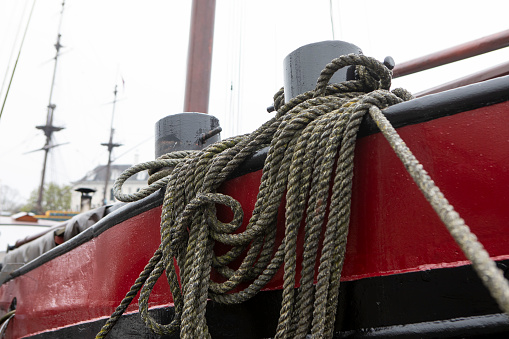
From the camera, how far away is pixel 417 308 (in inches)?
41.4

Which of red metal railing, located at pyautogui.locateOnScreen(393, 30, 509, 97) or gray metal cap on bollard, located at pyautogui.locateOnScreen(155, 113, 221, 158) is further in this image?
red metal railing, located at pyautogui.locateOnScreen(393, 30, 509, 97)

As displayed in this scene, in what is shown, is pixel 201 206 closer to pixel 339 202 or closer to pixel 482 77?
pixel 339 202

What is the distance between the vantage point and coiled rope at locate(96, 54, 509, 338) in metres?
1.07

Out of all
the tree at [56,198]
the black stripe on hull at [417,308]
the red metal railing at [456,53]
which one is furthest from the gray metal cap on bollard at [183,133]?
the tree at [56,198]

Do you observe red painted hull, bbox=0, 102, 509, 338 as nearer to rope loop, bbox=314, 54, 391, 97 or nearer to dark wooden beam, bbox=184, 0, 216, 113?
rope loop, bbox=314, 54, 391, 97

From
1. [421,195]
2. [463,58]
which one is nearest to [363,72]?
[421,195]

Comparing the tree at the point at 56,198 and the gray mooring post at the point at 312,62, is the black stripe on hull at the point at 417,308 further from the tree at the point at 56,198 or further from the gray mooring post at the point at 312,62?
the tree at the point at 56,198

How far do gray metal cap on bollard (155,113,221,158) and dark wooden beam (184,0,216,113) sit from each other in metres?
2.67

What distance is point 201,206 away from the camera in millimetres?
1312

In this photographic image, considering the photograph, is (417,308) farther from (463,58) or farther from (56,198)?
(56,198)

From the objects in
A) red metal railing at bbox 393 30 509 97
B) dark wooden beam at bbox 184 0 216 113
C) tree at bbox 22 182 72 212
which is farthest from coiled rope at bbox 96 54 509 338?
tree at bbox 22 182 72 212

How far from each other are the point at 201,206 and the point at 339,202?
465mm

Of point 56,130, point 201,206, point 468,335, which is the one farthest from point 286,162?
point 56,130

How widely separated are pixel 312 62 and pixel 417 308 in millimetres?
996
